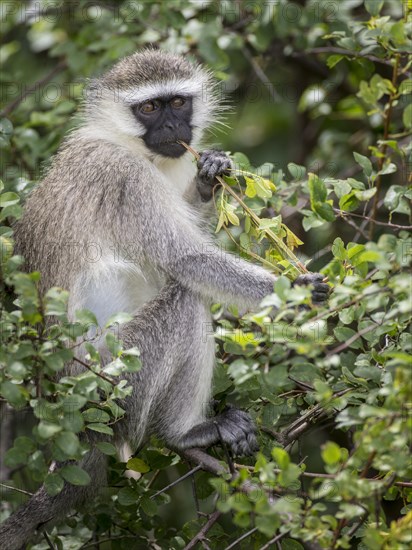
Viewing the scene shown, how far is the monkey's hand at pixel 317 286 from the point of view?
485 centimetres

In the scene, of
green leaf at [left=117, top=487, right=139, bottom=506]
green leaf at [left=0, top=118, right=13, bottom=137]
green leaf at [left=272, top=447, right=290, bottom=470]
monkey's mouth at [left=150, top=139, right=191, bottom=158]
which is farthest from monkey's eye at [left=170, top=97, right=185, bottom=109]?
green leaf at [left=272, top=447, right=290, bottom=470]

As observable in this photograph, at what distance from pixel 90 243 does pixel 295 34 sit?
3086 millimetres

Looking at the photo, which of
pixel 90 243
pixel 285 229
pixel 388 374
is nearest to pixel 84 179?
pixel 90 243

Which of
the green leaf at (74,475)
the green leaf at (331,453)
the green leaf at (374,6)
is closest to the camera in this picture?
the green leaf at (331,453)

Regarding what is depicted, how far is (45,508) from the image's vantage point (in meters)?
5.09

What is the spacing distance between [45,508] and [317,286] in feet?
6.43

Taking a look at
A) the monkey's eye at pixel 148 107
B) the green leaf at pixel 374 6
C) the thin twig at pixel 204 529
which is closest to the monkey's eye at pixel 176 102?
the monkey's eye at pixel 148 107

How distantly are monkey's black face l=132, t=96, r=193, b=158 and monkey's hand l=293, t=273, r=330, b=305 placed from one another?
1.62 m

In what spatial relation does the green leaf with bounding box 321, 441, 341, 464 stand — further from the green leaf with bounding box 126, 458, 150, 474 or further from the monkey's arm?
the monkey's arm

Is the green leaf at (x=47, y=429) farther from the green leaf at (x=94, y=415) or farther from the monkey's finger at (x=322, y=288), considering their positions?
the monkey's finger at (x=322, y=288)

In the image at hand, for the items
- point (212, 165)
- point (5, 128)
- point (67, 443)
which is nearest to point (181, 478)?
point (67, 443)

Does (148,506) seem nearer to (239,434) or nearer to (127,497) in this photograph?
(127,497)

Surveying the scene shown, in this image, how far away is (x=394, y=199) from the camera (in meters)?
5.14

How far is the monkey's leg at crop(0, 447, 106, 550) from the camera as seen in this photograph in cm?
501
